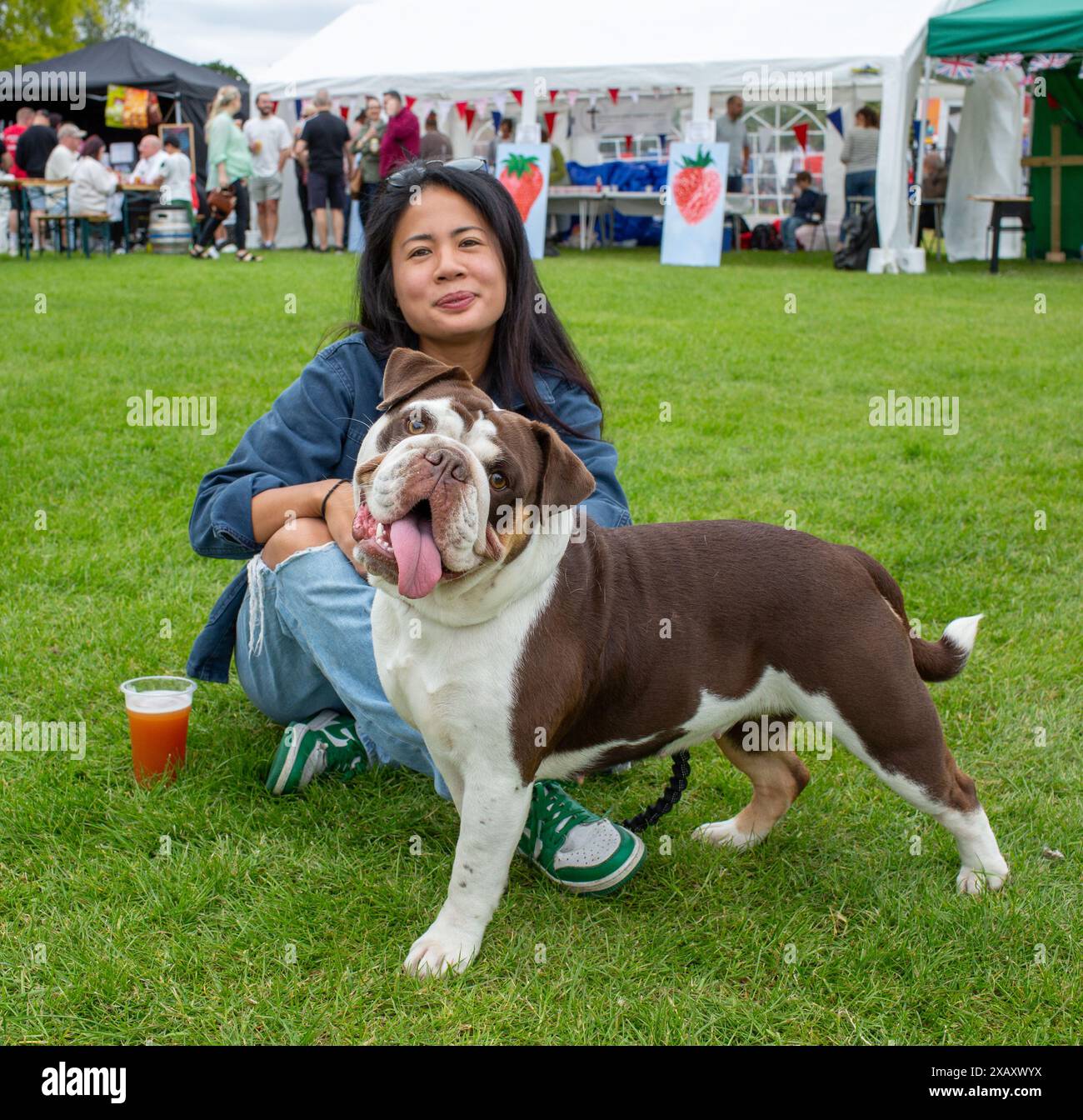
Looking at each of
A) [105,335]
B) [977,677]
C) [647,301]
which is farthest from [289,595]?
[647,301]

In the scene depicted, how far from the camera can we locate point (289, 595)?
3.11 m

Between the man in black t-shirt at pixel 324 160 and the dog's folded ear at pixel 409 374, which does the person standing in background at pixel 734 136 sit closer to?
the man in black t-shirt at pixel 324 160

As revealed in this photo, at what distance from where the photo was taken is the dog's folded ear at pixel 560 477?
237 centimetres

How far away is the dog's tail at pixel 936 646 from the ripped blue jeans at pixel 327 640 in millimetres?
1175

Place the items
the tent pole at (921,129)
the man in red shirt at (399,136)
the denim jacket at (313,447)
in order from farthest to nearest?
the man in red shirt at (399,136), the tent pole at (921,129), the denim jacket at (313,447)

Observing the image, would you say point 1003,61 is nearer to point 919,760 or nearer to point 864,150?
point 864,150

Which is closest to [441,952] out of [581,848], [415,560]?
[581,848]

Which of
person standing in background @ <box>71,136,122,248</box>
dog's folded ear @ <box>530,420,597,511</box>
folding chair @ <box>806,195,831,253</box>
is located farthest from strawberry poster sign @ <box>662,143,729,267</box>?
dog's folded ear @ <box>530,420,597,511</box>

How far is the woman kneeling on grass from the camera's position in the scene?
3.04 metres

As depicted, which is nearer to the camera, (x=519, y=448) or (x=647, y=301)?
(x=519, y=448)

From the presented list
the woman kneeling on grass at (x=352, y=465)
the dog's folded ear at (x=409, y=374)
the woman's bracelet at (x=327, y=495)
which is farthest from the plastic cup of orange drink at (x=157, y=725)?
the dog's folded ear at (x=409, y=374)

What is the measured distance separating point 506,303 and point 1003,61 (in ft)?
56.0
